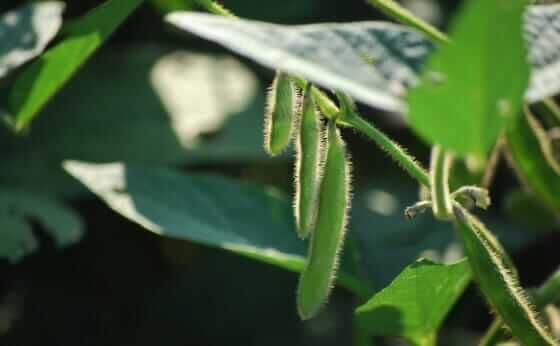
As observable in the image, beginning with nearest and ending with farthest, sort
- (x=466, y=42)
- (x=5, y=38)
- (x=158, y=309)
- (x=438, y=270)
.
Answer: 1. (x=466, y=42)
2. (x=438, y=270)
3. (x=5, y=38)
4. (x=158, y=309)

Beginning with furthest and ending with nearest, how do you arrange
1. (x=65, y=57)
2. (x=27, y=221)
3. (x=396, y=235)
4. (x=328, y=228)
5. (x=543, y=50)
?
(x=396, y=235) → (x=27, y=221) → (x=65, y=57) → (x=328, y=228) → (x=543, y=50)

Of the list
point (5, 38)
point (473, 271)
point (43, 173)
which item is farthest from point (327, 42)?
point (43, 173)

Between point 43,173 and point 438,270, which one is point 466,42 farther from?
point 43,173

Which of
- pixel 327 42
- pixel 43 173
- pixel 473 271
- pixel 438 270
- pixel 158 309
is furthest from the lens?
pixel 158 309

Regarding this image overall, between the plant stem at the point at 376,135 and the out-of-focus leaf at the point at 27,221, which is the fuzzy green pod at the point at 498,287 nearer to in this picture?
the plant stem at the point at 376,135

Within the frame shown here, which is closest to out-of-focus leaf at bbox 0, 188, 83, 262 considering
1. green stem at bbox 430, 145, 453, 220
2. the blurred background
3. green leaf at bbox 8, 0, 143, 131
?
the blurred background

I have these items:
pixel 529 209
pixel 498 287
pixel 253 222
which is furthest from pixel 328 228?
pixel 529 209

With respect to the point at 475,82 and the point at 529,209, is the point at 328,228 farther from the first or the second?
the point at 529,209
